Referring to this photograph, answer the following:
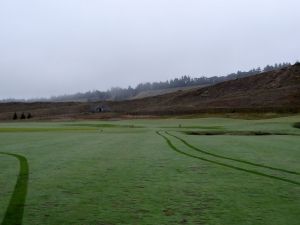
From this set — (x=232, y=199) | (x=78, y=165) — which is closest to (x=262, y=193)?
(x=232, y=199)

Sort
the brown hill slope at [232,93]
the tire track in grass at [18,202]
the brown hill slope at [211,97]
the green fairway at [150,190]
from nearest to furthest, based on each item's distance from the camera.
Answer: the tire track in grass at [18,202]
the green fairway at [150,190]
the brown hill slope at [211,97]
the brown hill slope at [232,93]

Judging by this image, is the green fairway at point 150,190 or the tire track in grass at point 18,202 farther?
the green fairway at point 150,190

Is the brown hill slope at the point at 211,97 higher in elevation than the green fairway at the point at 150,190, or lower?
higher

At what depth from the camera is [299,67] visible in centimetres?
14838

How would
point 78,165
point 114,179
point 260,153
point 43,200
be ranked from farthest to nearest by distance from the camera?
1. point 260,153
2. point 78,165
3. point 114,179
4. point 43,200

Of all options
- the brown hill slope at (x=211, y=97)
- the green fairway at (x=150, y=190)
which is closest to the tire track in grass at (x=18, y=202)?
the green fairway at (x=150, y=190)

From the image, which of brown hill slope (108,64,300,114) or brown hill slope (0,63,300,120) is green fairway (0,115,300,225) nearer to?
brown hill slope (0,63,300,120)

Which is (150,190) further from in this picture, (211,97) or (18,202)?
(211,97)

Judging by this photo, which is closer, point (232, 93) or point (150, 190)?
point (150, 190)

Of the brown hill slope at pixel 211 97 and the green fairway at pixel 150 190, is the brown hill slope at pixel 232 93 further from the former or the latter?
the green fairway at pixel 150 190

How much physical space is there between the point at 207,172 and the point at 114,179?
99.3 inches

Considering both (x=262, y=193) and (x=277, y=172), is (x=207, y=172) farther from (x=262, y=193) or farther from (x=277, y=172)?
(x=262, y=193)

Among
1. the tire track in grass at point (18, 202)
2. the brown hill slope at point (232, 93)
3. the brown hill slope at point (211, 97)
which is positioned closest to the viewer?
the tire track in grass at point (18, 202)

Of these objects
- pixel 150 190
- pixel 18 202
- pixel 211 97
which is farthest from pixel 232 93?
pixel 18 202
